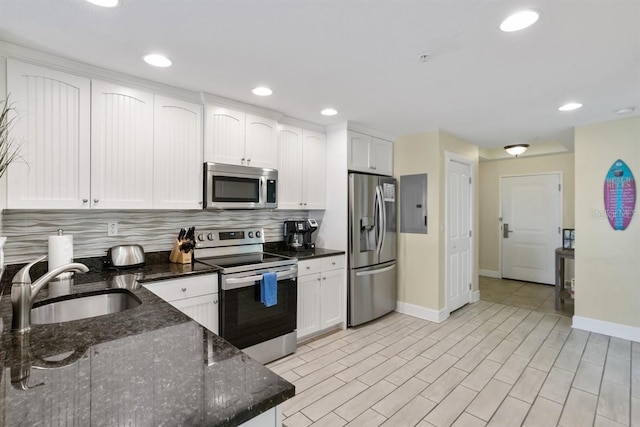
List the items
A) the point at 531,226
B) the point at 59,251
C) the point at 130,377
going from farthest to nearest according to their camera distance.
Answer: the point at 531,226 < the point at 59,251 < the point at 130,377

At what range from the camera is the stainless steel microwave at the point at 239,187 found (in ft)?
8.78

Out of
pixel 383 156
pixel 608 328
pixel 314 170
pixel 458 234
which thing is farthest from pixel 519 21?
pixel 608 328

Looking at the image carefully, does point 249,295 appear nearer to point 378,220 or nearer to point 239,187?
point 239,187

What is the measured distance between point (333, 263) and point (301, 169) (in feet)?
3.61

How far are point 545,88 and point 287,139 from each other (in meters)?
2.34

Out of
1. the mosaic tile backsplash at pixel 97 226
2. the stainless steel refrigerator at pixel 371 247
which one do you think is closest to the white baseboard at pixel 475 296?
the stainless steel refrigerator at pixel 371 247

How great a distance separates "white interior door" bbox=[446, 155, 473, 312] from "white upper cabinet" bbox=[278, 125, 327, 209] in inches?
65.2

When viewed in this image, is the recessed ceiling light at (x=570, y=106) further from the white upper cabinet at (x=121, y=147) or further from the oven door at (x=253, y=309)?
the white upper cabinet at (x=121, y=147)

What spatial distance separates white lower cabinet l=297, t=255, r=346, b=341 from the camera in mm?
3104

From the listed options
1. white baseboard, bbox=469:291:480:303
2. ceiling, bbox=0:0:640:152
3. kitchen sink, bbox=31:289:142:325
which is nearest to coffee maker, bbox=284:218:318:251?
ceiling, bbox=0:0:640:152

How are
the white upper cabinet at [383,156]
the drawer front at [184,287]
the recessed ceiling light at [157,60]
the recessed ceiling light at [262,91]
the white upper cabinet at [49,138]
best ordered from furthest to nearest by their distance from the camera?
the white upper cabinet at [383,156] < the recessed ceiling light at [262,91] < the drawer front at [184,287] < the recessed ceiling light at [157,60] < the white upper cabinet at [49,138]

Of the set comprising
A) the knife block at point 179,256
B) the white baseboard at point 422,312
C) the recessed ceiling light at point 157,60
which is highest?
the recessed ceiling light at point 157,60

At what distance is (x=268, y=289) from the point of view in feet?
8.66

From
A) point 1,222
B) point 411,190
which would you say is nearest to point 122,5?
point 1,222
